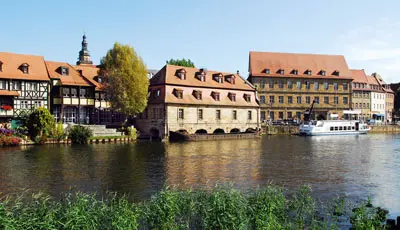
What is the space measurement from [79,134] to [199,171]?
28.2 m

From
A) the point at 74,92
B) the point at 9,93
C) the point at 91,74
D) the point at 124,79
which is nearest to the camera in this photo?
the point at 9,93

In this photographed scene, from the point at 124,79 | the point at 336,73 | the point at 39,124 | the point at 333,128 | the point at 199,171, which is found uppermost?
the point at 336,73

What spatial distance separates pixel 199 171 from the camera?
1145 inches

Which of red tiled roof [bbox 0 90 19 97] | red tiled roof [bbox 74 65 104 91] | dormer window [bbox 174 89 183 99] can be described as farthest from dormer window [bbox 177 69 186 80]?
red tiled roof [bbox 0 90 19 97]

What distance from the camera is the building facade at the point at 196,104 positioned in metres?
Answer: 60.7

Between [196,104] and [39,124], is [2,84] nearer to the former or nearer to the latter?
[39,124]

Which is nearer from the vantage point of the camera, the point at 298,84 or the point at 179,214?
the point at 179,214

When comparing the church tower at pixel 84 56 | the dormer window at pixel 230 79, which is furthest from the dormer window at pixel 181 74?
the church tower at pixel 84 56

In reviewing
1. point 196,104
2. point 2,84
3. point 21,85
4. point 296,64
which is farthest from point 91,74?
point 296,64

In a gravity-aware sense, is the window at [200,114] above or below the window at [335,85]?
below

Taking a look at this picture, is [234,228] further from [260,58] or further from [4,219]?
[260,58]

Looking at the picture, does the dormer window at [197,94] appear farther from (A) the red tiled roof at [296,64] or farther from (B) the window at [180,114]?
(A) the red tiled roof at [296,64]

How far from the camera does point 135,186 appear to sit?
23453 mm

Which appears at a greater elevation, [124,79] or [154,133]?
[124,79]
